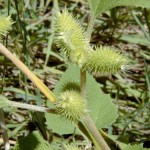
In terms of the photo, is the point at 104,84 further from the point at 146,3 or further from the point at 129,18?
the point at 146,3

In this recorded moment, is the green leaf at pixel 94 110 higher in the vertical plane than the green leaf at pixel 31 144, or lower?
higher

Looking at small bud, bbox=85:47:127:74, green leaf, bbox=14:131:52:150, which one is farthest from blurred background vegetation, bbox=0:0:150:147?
small bud, bbox=85:47:127:74

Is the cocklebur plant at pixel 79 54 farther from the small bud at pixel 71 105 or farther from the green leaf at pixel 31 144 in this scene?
the green leaf at pixel 31 144

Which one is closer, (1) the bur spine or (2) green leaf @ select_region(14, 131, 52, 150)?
(1) the bur spine

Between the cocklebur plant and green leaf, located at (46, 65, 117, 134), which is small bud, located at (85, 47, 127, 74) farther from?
green leaf, located at (46, 65, 117, 134)

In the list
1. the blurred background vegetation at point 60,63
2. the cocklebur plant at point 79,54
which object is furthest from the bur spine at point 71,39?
the blurred background vegetation at point 60,63
